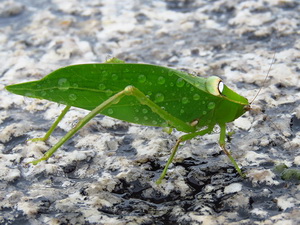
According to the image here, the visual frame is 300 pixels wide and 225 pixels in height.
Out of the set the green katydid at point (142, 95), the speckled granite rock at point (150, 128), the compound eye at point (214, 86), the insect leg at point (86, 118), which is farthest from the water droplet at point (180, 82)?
the speckled granite rock at point (150, 128)

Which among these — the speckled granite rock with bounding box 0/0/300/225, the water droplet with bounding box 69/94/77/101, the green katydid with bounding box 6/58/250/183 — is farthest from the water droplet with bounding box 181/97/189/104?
the water droplet with bounding box 69/94/77/101

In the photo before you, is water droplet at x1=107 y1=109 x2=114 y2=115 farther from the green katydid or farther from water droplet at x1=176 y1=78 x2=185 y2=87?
water droplet at x1=176 y1=78 x2=185 y2=87

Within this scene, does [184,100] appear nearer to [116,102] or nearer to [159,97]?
[159,97]

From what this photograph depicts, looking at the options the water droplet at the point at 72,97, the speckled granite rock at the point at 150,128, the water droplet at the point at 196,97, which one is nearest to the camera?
the speckled granite rock at the point at 150,128

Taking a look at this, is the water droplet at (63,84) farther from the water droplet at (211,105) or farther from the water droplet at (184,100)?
the water droplet at (211,105)

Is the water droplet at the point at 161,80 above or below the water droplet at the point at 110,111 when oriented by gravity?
above

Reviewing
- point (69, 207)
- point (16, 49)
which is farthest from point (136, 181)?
point (16, 49)

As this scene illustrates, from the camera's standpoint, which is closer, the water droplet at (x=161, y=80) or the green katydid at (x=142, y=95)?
the green katydid at (x=142, y=95)

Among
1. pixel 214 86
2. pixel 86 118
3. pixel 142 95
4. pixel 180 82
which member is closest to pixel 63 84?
pixel 86 118

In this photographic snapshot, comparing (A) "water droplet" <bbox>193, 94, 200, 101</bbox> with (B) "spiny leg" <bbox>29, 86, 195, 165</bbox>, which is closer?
(B) "spiny leg" <bbox>29, 86, 195, 165</bbox>
